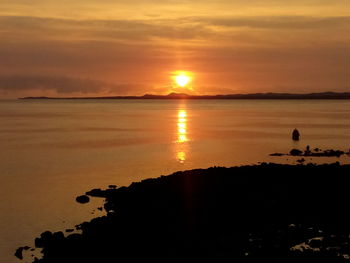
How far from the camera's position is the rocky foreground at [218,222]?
2141 centimetres

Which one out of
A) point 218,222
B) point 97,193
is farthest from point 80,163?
point 218,222

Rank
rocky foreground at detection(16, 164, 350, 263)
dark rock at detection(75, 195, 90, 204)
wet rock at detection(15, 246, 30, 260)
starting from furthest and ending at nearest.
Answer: dark rock at detection(75, 195, 90, 204) < wet rock at detection(15, 246, 30, 260) < rocky foreground at detection(16, 164, 350, 263)

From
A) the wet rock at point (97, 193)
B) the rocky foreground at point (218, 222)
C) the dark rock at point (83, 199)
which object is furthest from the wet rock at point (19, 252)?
the wet rock at point (97, 193)

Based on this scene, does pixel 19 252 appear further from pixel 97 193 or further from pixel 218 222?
pixel 97 193

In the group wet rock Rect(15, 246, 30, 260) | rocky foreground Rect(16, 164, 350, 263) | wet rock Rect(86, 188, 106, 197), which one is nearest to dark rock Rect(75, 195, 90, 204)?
rocky foreground Rect(16, 164, 350, 263)

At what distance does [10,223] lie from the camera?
29391 millimetres

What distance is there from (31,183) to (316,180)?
79.0ft

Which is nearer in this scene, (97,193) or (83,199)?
(83,199)

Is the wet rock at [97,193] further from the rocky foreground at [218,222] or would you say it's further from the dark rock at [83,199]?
the dark rock at [83,199]

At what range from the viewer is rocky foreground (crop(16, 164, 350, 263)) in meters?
21.4

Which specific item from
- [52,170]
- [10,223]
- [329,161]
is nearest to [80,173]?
[52,170]

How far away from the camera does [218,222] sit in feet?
86.6

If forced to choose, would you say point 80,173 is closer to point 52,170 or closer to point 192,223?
point 52,170

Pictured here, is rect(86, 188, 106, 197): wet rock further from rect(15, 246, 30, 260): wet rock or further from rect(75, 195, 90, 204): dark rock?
rect(15, 246, 30, 260): wet rock
